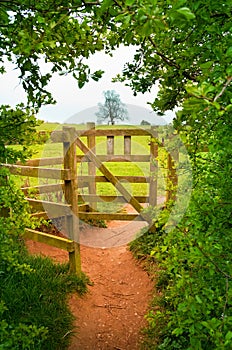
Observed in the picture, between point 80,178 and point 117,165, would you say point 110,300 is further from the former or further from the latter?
point 117,165

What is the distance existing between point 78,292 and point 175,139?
2.29 meters

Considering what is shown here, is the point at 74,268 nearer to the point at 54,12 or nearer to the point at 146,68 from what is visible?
the point at 146,68

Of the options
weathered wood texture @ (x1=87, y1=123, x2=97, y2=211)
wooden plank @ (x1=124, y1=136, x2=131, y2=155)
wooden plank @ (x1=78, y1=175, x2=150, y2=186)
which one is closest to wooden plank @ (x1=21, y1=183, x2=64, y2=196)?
wooden plank @ (x1=78, y1=175, x2=150, y2=186)

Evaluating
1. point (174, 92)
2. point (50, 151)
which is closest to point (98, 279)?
point (50, 151)

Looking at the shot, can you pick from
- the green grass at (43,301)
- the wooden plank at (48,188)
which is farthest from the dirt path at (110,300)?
the wooden plank at (48,188)

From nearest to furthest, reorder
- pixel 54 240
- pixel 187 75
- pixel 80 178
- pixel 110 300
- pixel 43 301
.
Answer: pixel 187 75 → pixel 43 301 → pixel 110 300 → pixel 54 240 → pixel 80 178

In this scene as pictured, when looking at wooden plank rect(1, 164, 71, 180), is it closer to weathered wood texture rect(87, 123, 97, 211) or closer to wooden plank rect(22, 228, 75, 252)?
wooden plank rect(22, 228, 75, 252)

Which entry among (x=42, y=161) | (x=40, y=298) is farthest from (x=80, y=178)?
(x=40, y=298)

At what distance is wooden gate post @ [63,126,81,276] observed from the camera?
3.94 m

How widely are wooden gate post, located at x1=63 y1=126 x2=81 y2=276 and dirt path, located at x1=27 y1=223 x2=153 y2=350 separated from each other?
0.40m

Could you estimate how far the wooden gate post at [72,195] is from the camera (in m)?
3.94

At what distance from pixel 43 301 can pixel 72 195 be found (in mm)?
1363

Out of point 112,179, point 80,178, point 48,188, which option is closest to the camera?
point 112,179

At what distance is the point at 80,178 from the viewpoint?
5.96m
